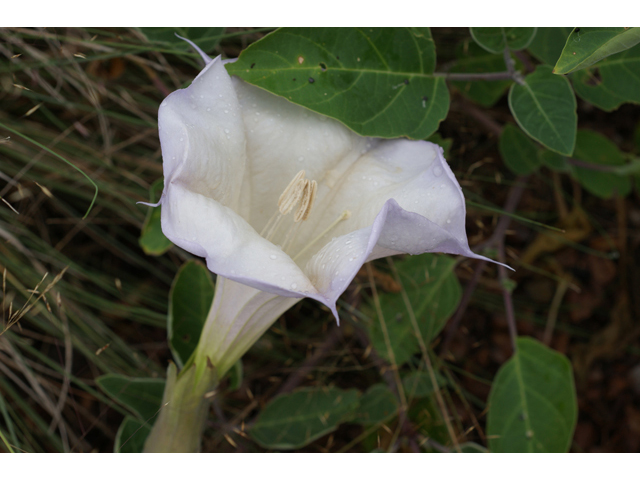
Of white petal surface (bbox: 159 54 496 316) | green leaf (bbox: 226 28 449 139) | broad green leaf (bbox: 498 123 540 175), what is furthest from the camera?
broad green leaf (bbox: 498 123 540 175)

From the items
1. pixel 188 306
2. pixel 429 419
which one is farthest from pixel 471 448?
pixel 188 306

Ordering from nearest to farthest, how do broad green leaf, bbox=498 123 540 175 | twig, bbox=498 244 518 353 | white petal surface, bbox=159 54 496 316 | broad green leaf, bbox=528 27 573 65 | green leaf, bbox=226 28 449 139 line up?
1. white petal surface, bbox=159 54 496 316
2. green leaf, bbox=226 28 449 139
3. broad green leaf, bbox=528 27 573 65
4. twig, bbox=498 244 518 353
5. broad green leaf, bbox=498 123 540 175

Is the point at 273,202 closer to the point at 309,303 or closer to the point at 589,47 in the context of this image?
the point at 589,47

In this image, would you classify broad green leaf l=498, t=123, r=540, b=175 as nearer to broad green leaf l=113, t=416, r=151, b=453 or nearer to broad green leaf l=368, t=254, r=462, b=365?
broad green leaf l=368, t=254, r=462, b=365

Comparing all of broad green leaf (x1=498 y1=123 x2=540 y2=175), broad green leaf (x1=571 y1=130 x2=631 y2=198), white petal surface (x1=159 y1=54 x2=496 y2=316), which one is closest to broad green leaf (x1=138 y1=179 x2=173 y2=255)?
white petal surface (x1=159 y1=54 x2=496 y2=316)

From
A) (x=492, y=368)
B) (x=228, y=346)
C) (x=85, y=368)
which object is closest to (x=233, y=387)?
(x=228, y=346)

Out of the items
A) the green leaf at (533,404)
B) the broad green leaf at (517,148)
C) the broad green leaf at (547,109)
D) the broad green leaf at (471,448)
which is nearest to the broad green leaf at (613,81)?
the broad green leaf at (547,109)
